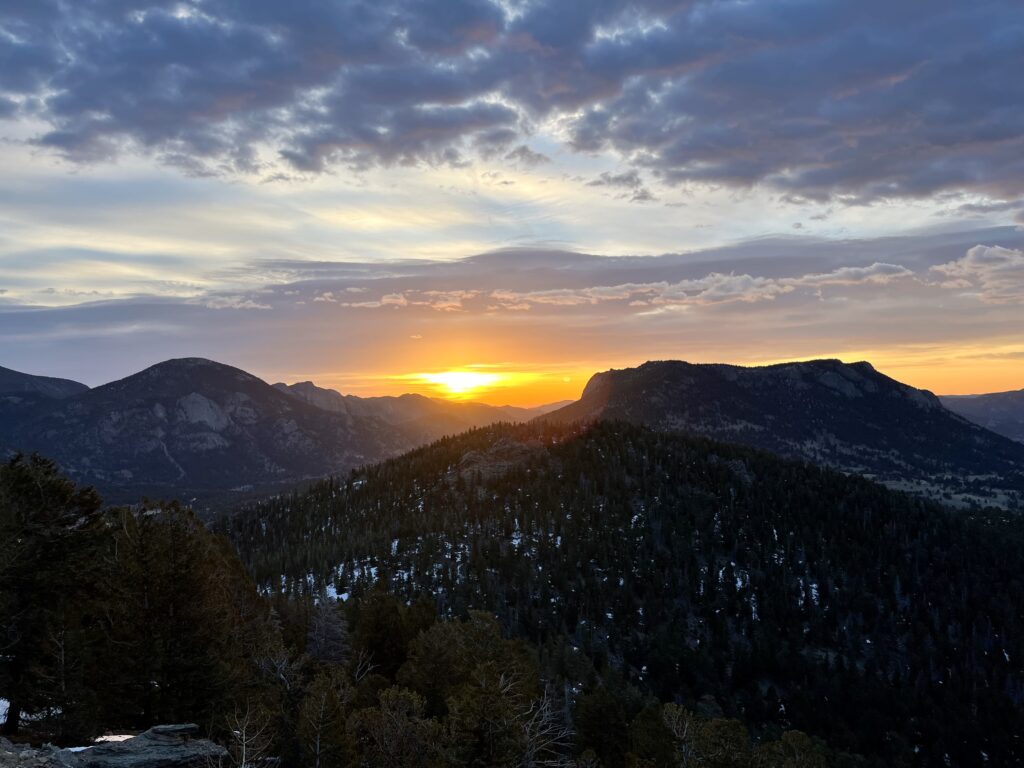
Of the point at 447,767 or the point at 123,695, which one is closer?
the point at 447,767

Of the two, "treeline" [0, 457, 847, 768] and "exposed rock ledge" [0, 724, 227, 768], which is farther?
"treeline" [0, 457, 847, 768]

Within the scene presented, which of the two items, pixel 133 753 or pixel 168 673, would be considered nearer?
pixel 133 753

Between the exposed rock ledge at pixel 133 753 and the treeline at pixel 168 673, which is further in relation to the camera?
the treeline at pixel 168 673

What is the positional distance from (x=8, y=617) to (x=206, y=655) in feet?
37.4

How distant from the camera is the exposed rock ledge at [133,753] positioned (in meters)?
21.7

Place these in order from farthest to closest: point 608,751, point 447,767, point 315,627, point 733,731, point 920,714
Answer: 1. point 920,714
2. point 315,627
3. point 608,751
4. point 733,731
5. point 447,767

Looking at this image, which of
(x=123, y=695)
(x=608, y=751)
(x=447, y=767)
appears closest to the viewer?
(x=447, y=767)

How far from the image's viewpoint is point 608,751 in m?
55.2

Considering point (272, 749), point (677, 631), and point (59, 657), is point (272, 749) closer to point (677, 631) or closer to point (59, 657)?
point (59, 657)

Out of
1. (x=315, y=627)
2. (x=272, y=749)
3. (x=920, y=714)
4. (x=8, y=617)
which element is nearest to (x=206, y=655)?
(x=272, y=749)

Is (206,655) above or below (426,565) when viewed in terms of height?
above

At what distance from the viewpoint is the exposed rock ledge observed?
21.7 meters

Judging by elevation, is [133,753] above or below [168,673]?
above

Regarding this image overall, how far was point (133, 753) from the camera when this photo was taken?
2500 centimetres
